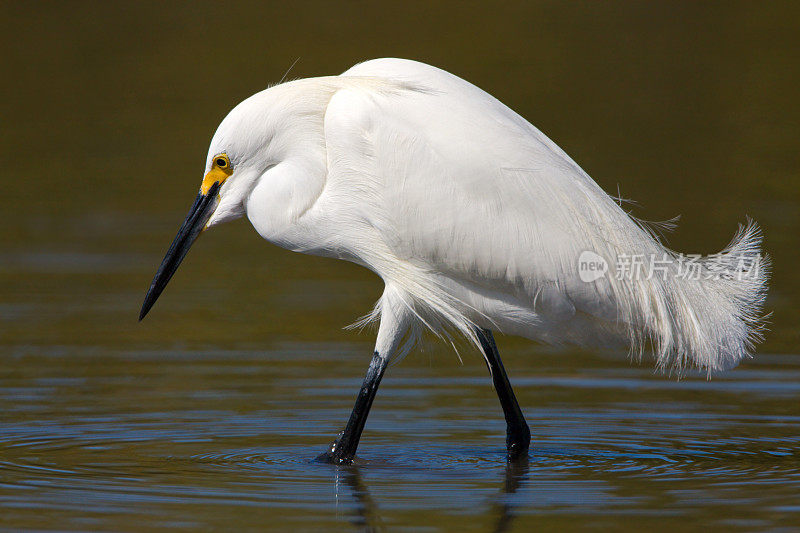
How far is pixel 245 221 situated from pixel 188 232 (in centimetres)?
885

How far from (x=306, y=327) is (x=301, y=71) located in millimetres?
12012

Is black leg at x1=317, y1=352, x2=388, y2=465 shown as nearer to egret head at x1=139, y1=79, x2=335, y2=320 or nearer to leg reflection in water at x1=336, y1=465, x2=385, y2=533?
leg reflection in water at x1=336, y1=465, x2=385, y2=533

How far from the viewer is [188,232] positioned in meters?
6.41

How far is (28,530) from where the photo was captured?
5.10 m

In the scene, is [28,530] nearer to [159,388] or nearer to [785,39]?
[159,388]

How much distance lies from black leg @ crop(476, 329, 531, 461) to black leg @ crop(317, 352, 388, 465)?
20.5 inches

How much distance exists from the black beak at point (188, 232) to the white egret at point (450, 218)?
0.01 m

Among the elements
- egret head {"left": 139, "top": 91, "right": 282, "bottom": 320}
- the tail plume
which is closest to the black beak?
egret head {"left": 139, "top": 91, "right": 282, "bottom": 320}

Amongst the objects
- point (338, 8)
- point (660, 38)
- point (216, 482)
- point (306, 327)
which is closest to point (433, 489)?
A: point (216, 482)

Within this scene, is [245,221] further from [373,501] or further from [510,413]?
[373,501]

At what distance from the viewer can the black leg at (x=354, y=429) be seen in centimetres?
630

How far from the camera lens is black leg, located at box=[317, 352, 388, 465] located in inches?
248

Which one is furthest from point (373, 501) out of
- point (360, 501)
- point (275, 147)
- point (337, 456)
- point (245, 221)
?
point (245, 221)

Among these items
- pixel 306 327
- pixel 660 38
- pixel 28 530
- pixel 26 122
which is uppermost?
pixel 660 38
